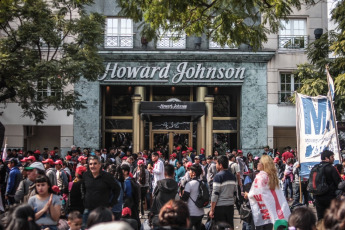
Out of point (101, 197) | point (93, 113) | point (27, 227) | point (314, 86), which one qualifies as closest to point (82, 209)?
→ point (101, 197)

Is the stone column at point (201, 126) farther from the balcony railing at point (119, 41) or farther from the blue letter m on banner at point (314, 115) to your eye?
the blue letter m on banner at point (314, 115)

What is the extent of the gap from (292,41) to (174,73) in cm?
669

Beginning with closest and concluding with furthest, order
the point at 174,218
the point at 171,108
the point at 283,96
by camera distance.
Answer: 1. the point at 174,218
2. the point at 171,108
3. the point at 283,96

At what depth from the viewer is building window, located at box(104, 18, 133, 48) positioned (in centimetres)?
2747

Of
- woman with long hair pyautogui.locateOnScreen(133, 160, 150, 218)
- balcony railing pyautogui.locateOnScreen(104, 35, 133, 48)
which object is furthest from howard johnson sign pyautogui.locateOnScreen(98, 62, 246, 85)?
woman with long hair pyautogui.locateOnScreen(133, 160, 150, 218)

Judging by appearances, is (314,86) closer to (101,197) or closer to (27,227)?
(101,197)

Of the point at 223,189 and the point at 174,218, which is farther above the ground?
the point at 174,218

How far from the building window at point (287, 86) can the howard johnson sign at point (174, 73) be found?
223 cm

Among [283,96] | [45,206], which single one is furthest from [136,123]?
[45,206]

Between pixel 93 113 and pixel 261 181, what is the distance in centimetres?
1945

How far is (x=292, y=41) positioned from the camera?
27.8 m

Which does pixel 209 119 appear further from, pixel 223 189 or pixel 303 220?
pixel 303 220

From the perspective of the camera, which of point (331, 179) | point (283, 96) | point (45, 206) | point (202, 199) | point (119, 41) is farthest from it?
point (283, 96)

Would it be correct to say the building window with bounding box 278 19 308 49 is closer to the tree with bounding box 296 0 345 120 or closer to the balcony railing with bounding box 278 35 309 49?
the balcony railing with bounding box 278 35 309 49
